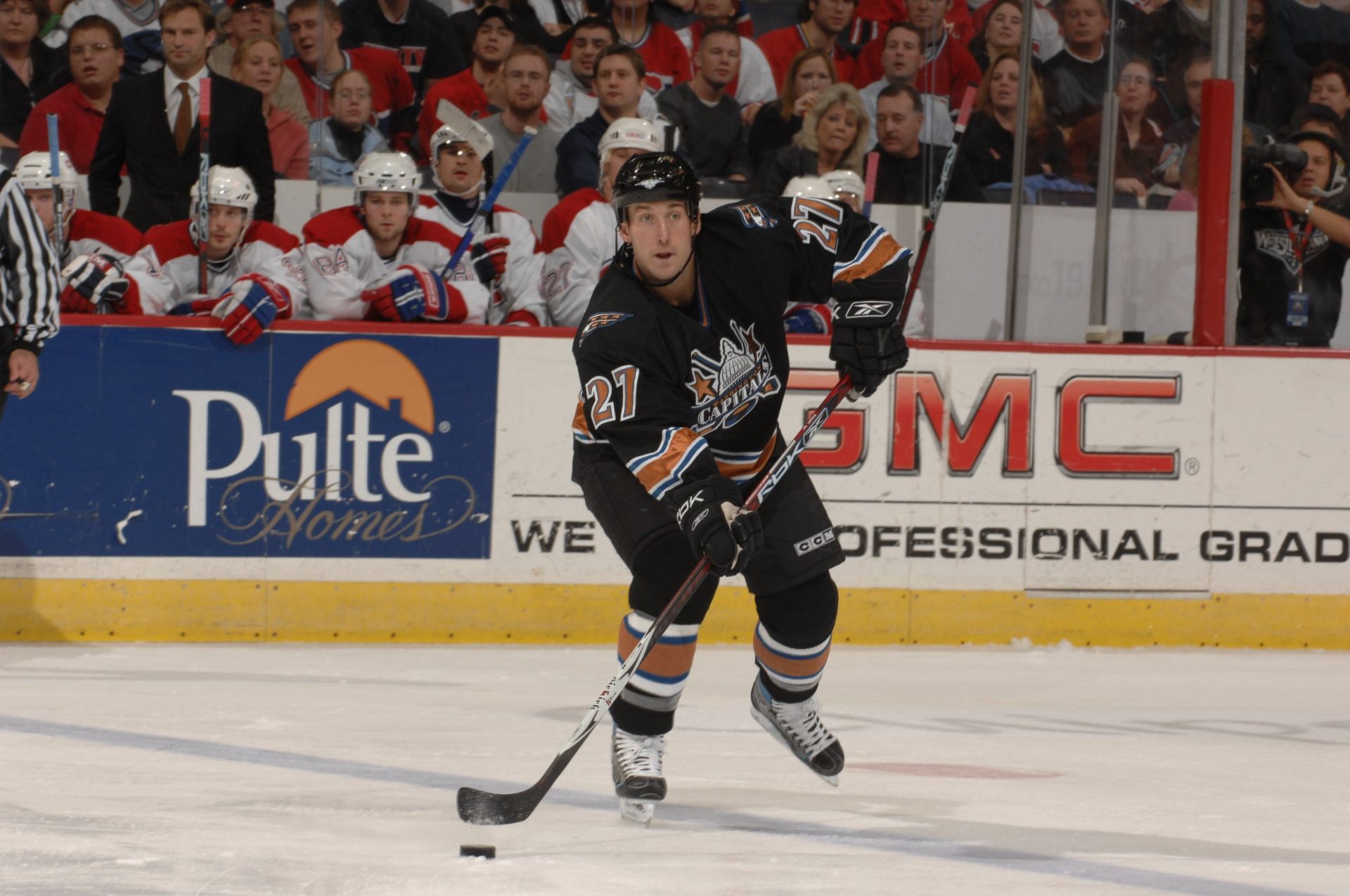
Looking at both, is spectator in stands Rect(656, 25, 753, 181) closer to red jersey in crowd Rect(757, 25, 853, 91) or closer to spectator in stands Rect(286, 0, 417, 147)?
red jersey in crowd Rect(757, 25, 853, 91)

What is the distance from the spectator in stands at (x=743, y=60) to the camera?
692 cm

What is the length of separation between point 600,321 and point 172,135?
3.57 meters

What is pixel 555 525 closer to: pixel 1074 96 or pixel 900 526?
pixel 900 526

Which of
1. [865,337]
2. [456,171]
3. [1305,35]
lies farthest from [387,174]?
[1305,35]

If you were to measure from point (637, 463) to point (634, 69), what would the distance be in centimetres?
368

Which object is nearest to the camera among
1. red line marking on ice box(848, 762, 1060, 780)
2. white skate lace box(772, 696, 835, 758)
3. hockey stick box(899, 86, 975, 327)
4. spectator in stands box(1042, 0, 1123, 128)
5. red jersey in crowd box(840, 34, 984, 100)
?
white skate lace box(772, 696, 835, 758)

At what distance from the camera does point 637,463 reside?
298 centimetres

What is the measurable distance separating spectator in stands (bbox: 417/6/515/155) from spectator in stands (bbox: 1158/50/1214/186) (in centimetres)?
258

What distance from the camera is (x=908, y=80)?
22.8 ft

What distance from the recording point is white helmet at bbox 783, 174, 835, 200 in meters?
6.07

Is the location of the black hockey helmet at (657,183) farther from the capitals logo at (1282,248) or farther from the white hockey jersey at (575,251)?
the capitals logo at (1282,248)

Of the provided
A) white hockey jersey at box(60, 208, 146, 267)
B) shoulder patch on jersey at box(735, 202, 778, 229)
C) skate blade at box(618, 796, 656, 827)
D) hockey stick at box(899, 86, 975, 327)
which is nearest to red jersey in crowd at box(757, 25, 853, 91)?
hockey stick at box(899, 86, 975, 327)

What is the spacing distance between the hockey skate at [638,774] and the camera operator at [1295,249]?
356 centimetres

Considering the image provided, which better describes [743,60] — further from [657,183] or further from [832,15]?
[657,183]
